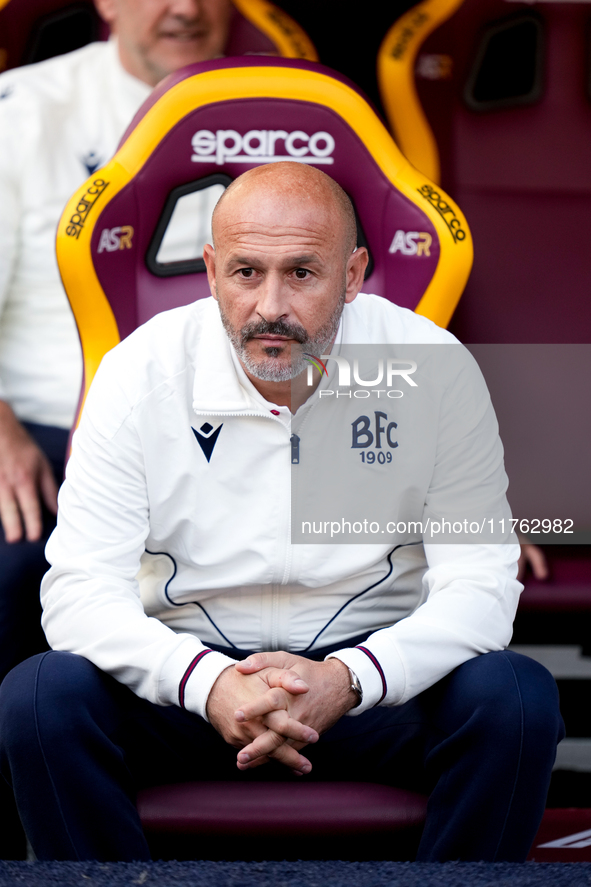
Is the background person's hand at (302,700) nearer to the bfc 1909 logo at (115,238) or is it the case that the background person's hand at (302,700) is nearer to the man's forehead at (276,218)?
the man's forehead at (276,218)

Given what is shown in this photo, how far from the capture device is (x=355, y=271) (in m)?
1.20

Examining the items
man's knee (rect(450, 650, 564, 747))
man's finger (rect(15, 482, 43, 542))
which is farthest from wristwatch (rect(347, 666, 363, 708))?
man's finger (rect(15, 482, 43, 542))

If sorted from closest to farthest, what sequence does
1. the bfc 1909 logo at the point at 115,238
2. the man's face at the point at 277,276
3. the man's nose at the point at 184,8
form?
the man's face at the point at 277,276, the bfc 1909 logo at the point at 115,238, the man's nose at the point at 184,8

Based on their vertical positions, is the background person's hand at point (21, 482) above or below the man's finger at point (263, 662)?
above

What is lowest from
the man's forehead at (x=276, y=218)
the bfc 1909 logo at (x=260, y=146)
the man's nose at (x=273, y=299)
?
the man's nose at (x=273, y=299)

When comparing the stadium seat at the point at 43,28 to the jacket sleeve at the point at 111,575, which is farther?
the stadium seat at the point at 43,28

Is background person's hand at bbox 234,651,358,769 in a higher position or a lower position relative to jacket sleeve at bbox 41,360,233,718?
lower

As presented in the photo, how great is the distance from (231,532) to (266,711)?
237 mm

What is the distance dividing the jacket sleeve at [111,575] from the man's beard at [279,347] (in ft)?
0.49

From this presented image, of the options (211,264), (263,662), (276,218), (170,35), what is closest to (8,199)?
(170,35)

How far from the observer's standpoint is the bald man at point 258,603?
101 centimetres

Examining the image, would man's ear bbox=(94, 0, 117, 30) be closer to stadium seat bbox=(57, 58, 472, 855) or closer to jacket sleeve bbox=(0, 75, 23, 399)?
jacket sleeve bbox=(0, 75, 23, 399)

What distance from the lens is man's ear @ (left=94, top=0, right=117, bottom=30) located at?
1.88 m

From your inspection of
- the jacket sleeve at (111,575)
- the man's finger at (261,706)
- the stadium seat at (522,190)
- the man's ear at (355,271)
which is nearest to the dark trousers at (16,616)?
the jacket sleeve at (111,575)
